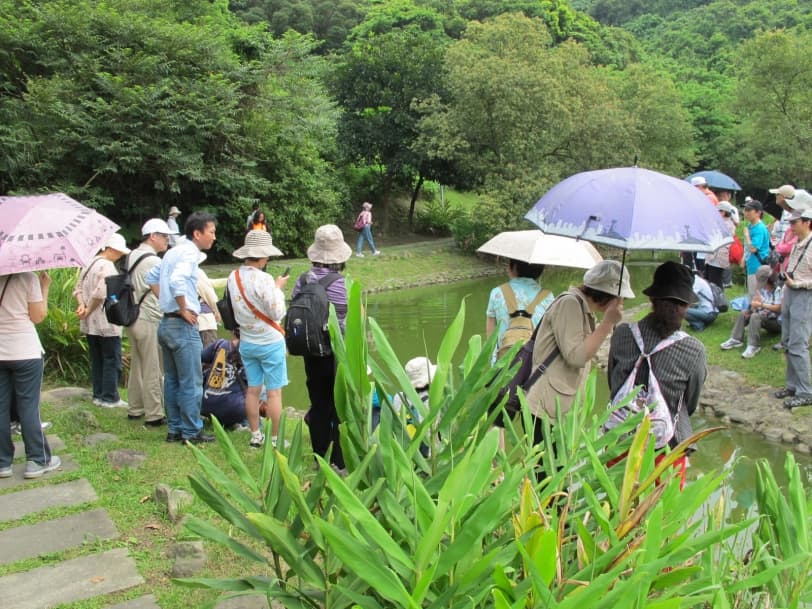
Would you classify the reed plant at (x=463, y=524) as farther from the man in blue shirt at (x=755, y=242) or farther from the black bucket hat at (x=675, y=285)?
the man in blue shirt at (x=755, y=242)

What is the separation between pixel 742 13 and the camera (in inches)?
2024

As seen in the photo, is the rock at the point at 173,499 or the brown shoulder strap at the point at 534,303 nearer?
the rock at the point at 173,499

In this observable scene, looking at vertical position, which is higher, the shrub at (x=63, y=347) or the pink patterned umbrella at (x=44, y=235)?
the pink patterned umbrella at (x=44, y=235)

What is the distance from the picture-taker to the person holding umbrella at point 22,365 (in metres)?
3.80

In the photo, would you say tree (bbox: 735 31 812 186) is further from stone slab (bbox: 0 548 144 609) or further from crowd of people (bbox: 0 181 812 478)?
stone slab (bbox: 0 548 144 609)

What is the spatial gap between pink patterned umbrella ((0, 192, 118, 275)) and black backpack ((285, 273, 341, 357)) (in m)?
1.19

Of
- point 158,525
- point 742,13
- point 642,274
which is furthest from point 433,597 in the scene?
point 742,13

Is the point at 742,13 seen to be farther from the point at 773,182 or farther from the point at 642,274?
the point at 642,274

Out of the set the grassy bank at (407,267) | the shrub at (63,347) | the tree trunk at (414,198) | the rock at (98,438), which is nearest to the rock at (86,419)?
the rock at (98,438)

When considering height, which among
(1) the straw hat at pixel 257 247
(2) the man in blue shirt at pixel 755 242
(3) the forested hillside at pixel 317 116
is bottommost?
(2) the man in blue shirt at pixel 755 242

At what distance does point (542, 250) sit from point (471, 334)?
23.6 feet

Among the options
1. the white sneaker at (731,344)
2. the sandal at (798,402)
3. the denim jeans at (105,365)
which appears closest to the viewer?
the denim jeans at (105,365)

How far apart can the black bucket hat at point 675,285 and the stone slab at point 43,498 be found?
120 inches

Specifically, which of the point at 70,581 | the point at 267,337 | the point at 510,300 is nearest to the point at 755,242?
the point at 510,300
